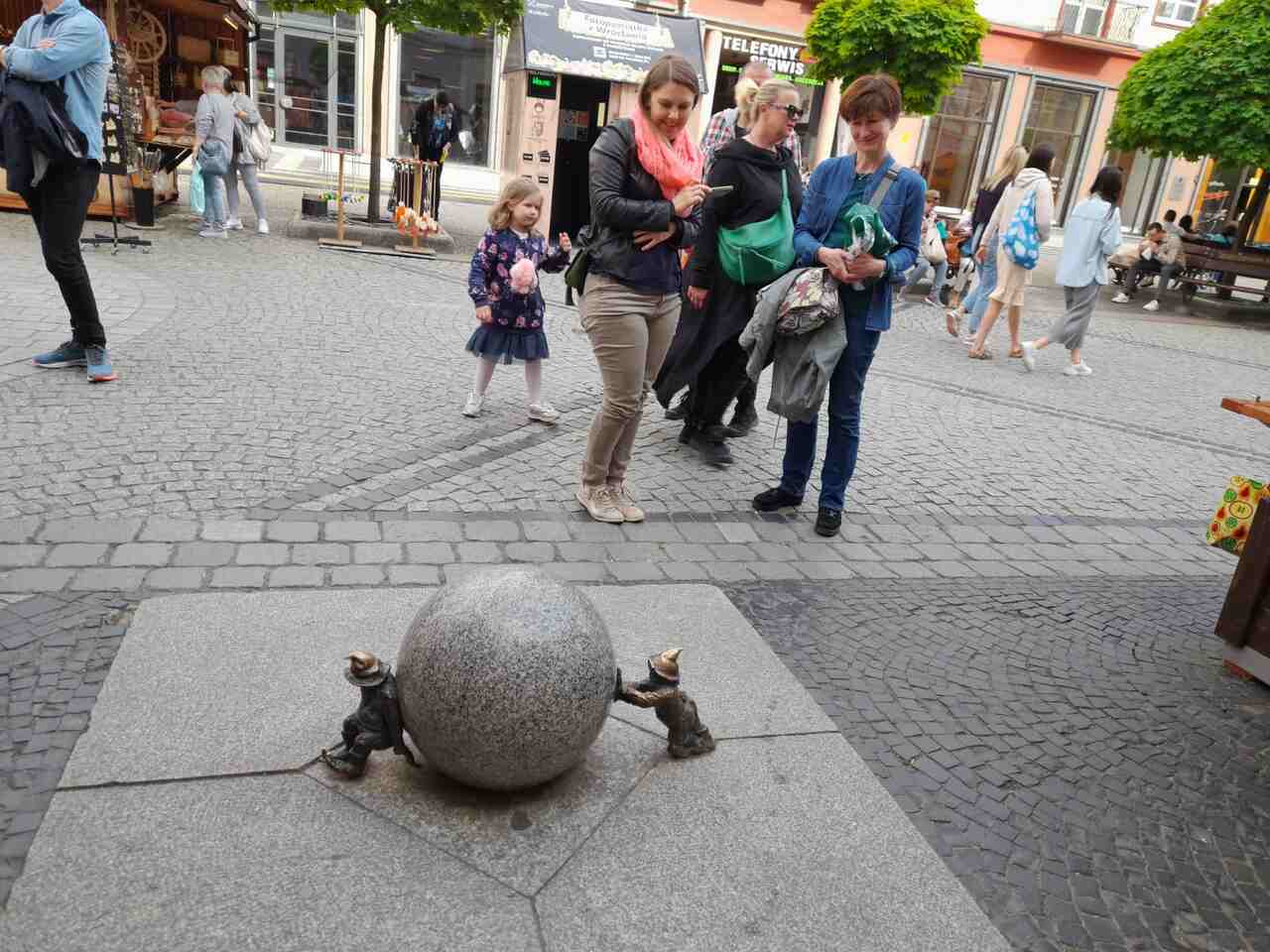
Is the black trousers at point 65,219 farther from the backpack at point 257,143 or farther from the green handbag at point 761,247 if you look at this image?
the backpack at point 257,143

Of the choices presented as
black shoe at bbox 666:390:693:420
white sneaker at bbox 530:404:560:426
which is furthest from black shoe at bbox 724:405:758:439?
white sneaker at bbox 530:404:560:426

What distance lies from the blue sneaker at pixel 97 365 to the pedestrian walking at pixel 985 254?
26.6 feet

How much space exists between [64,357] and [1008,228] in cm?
813

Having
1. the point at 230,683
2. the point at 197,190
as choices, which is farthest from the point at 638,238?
the point at 197,190

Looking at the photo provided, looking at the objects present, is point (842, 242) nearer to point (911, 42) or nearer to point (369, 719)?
point (369, 719)

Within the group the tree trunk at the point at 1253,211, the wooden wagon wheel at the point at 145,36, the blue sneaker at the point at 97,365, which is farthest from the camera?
the tree trunk at the point at 1253,211

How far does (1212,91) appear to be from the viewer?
14500 millimetres

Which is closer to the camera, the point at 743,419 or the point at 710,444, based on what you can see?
the point at 710,444

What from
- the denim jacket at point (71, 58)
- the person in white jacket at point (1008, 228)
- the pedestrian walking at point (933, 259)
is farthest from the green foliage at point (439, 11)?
the denim jacket at point (71, 58)

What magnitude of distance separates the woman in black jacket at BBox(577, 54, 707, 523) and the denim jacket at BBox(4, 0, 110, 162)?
10.9ft

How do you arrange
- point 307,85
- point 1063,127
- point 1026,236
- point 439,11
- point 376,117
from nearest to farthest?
point 1026,236 → point 439,11 → point 376,117 → point 307,85 → point 1063,127

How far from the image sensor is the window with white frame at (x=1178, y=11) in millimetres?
26641

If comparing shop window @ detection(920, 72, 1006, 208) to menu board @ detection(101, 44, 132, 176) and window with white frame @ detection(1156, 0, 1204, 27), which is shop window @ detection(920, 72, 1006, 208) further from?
menu board @ detection(101, 44, 132, 176)

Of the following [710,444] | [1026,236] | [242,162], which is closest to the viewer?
[710,444]
